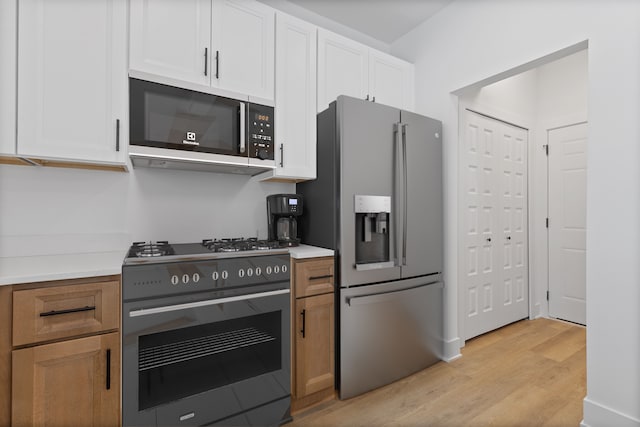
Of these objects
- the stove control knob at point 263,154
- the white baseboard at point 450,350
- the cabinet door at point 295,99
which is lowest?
the white baseboard at point 450,350

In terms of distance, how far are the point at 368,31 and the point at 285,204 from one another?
2044 mm

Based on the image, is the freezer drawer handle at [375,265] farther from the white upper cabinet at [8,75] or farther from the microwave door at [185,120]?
the white upper cabinet at [8,75]

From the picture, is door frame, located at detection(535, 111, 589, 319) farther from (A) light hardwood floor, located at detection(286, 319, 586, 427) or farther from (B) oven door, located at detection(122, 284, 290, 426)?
(B) oven door, located at detection(122, 284, 290, 426)

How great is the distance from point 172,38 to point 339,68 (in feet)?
3.85

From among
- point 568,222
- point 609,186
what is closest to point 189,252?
point 609,186

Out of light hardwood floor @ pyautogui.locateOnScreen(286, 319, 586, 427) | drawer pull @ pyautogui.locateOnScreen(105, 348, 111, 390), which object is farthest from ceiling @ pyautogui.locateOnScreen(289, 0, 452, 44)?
light hardwood floor @ pyautogui.locateOnScreen(286, 319, 586, 427)

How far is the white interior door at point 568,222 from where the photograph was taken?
10.6 ft

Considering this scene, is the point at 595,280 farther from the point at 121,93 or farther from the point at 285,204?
the point at 121,93

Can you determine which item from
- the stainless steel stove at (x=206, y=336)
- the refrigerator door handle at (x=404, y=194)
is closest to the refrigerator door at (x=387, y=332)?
the refrigerator door handle at (x=404, y=194)

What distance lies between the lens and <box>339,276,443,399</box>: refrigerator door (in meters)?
1.99

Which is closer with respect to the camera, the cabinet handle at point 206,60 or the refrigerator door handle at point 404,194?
the cabinet handle at point 206,60

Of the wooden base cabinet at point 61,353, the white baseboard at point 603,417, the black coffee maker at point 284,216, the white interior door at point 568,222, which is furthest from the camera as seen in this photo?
the white interior door at point 568,222

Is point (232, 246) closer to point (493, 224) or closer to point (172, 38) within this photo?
point (172, 38)

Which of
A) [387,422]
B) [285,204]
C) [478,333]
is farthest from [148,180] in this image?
[478,333]
